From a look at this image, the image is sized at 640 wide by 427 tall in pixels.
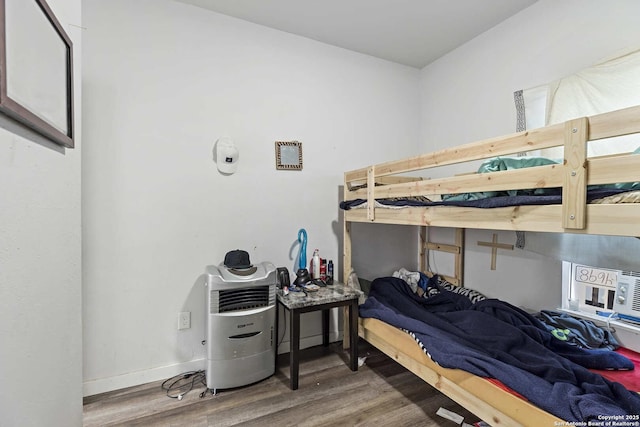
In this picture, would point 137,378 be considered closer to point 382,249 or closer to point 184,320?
point 184,320

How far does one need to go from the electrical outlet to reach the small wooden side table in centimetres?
66

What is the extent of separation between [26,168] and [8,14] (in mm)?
359

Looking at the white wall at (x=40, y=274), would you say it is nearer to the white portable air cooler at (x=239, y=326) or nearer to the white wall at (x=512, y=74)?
the white portable air cooler at (x=239, y=326)

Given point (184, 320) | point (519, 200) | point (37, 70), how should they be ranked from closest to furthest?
point (37, 70), point (519, 200), point (184, 320)

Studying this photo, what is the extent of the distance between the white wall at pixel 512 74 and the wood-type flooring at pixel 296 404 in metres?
1.08

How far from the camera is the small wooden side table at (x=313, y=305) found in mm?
1854

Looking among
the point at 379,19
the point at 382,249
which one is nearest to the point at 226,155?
the point at 379,19

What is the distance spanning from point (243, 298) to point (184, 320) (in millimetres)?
545

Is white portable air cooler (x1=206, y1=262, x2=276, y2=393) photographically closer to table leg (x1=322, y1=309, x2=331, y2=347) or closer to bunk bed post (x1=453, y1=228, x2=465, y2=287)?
table leg (x1=322, y1=309, x2=331, y2=347)

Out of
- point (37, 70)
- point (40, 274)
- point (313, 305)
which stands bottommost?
point (313, 305)

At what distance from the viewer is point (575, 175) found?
97 centimetres

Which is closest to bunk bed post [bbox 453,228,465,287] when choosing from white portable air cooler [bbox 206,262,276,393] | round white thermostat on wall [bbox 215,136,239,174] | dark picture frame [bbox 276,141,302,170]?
dark picture frame [bbox 276,141,302,170]

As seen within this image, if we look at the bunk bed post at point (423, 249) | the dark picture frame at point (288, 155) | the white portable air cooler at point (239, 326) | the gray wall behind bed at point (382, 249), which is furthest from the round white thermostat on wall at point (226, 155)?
the bunk bed post at point (423, 249)

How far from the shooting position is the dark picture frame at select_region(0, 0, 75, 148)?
650mm
